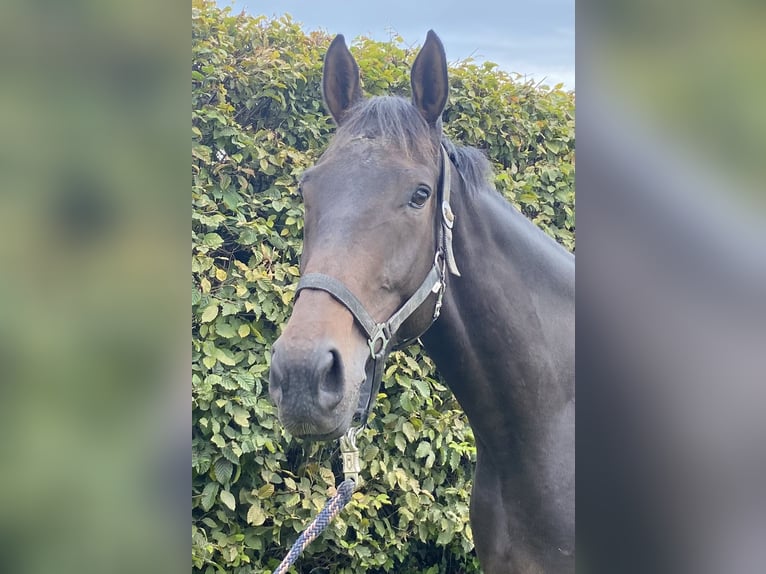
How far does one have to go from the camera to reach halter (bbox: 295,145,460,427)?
4.69 ft

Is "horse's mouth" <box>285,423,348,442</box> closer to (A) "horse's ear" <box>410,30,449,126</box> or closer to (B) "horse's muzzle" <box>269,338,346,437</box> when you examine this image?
(B) "horse's muzzle" <box>269,338,346,437</box>

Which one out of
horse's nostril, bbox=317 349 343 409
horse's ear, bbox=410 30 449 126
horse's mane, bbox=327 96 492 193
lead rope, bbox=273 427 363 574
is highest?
horse's ear, bbox=410 30 449 126

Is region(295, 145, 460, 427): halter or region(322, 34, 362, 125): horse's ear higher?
region(322, 34, 362, 125): horse's ear

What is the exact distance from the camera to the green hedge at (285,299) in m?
2.57

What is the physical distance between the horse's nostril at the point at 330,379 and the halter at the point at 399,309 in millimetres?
127

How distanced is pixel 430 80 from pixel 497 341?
0.73 m
